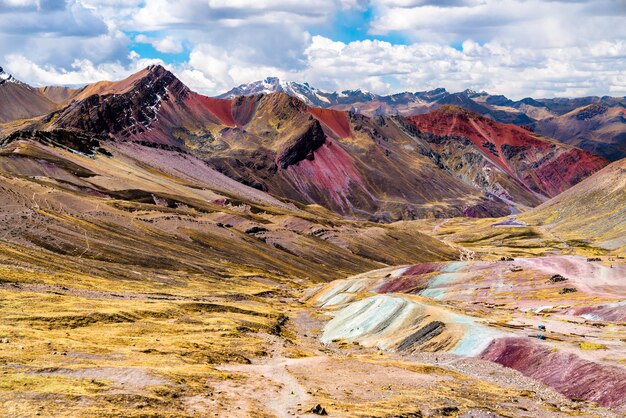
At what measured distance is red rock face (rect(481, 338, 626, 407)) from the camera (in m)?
60.6

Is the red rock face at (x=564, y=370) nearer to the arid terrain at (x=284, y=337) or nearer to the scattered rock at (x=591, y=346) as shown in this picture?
the arid terrain at (x=284, y=337)

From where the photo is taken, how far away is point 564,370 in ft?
222

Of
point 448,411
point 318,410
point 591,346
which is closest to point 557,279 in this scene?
point 591,346

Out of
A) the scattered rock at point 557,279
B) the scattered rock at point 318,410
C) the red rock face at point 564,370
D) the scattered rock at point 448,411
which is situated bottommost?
the scattered rock at point 557,279

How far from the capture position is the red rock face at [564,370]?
60.6 metres

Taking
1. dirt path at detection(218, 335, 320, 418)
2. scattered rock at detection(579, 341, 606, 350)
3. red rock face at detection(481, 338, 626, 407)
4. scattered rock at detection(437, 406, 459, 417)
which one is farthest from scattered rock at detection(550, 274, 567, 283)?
scattered rock at detection(437, 406, 459, 417)

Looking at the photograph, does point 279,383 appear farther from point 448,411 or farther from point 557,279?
point 557,279

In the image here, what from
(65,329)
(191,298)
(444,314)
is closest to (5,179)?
(191,298)

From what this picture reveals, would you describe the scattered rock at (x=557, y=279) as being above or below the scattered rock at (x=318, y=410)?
below

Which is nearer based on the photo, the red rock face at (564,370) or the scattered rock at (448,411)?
the scattered rock at (448,411)

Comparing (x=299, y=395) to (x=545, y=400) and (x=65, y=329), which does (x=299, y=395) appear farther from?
(x=65, y=329)

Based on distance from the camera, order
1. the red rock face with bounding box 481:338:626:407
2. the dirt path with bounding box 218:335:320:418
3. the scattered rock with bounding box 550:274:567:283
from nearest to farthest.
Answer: the dirt path with bounding box 218:335:320:418, the red rock face with bounding box 481:338:626:407, the scattered rock with bounding box 550:274:567:283

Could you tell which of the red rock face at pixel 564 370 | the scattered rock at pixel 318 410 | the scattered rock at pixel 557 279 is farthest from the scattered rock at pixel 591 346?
the scattered rock at pixel 557 279

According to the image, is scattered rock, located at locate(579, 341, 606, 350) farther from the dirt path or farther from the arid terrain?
the dirt path
